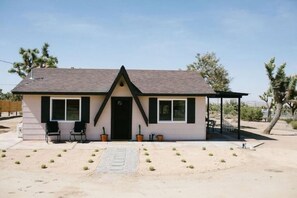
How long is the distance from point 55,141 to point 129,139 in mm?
4107

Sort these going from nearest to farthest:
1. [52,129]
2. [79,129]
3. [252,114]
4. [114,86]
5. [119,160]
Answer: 1. [119,160]
2. [52,129]
3. [79,129]
4. [114,86]
5. [252,114]

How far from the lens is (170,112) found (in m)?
17.2

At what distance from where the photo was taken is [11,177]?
8953mm

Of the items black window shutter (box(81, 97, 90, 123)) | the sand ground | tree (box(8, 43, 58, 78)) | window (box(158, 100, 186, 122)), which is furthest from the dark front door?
tree (box(8, 43, 58, 78))

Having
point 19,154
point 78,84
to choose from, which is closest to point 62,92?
point 78,84

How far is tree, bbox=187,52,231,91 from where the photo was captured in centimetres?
2981

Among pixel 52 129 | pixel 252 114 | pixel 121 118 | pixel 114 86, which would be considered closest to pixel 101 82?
pixel 114 86

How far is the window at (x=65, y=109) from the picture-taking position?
16.4 m

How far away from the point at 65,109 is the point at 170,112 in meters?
6.00

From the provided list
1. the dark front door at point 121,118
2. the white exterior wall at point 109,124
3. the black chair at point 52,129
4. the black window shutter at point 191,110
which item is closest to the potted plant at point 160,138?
the white exterior wall at point 109,124

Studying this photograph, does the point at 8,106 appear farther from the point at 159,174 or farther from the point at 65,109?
the point at 159,174

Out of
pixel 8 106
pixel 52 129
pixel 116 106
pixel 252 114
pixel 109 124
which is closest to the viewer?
pixel 52 129

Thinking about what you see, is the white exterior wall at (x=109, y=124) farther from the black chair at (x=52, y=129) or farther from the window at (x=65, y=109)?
the black chair at (x=52, y=129)

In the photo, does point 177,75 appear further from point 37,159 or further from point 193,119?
point 37,159
